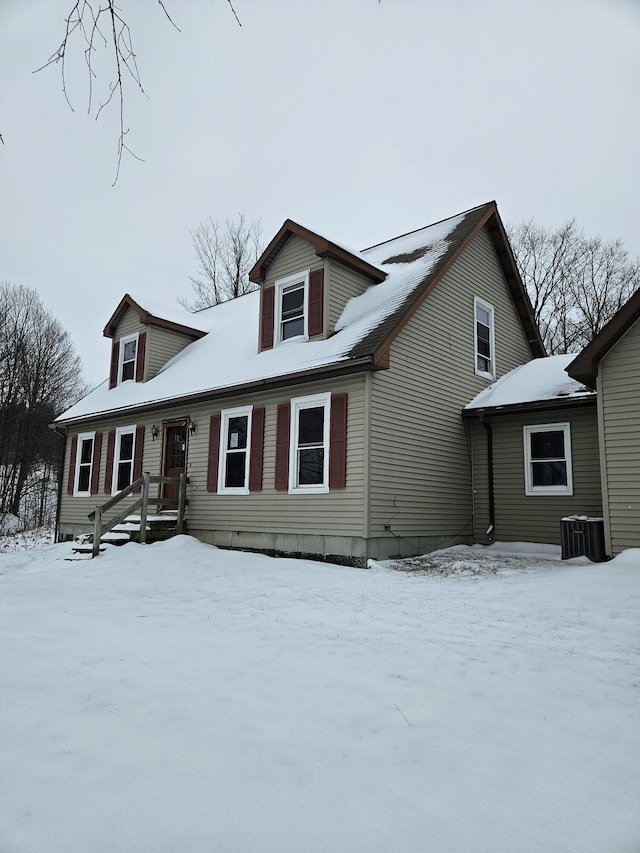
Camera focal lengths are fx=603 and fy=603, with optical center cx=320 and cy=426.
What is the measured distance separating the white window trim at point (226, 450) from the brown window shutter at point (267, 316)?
165 cm

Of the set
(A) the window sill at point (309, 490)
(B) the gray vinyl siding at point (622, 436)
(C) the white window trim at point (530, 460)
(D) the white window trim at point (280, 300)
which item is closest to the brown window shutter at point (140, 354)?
(D) the white window trim at point (280, 300)

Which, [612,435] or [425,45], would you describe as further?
[612,435]

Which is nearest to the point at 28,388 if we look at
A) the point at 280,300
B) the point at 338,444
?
the point at 280,300

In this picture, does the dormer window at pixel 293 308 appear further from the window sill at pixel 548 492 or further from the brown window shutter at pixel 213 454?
the window sill at pixel 548 492

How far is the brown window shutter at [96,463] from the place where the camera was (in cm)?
1712

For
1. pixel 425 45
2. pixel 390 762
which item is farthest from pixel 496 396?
pixel 390 762

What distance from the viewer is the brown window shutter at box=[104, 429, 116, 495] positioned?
16.7 meters

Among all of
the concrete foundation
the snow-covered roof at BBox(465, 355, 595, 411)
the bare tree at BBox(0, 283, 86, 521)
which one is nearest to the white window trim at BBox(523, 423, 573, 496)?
the snow-covered roof at BBox(465, 355, 595, 411)

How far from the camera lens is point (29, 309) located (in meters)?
32.3

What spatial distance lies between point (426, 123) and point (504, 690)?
4148 millimetres

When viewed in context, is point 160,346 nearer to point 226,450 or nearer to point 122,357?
point 122,357

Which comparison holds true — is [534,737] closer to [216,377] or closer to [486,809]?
[486,809]

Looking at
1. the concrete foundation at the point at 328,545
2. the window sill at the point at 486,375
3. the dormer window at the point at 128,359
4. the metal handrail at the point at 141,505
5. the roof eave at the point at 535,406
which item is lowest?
the concrete foundation at the point at 328,545

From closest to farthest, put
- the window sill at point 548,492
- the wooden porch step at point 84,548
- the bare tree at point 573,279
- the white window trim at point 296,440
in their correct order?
the white window trim at point 296,440
the wooden porch step at point 84,548
the window sill at point 548,492
the bare tree at point 573,279
